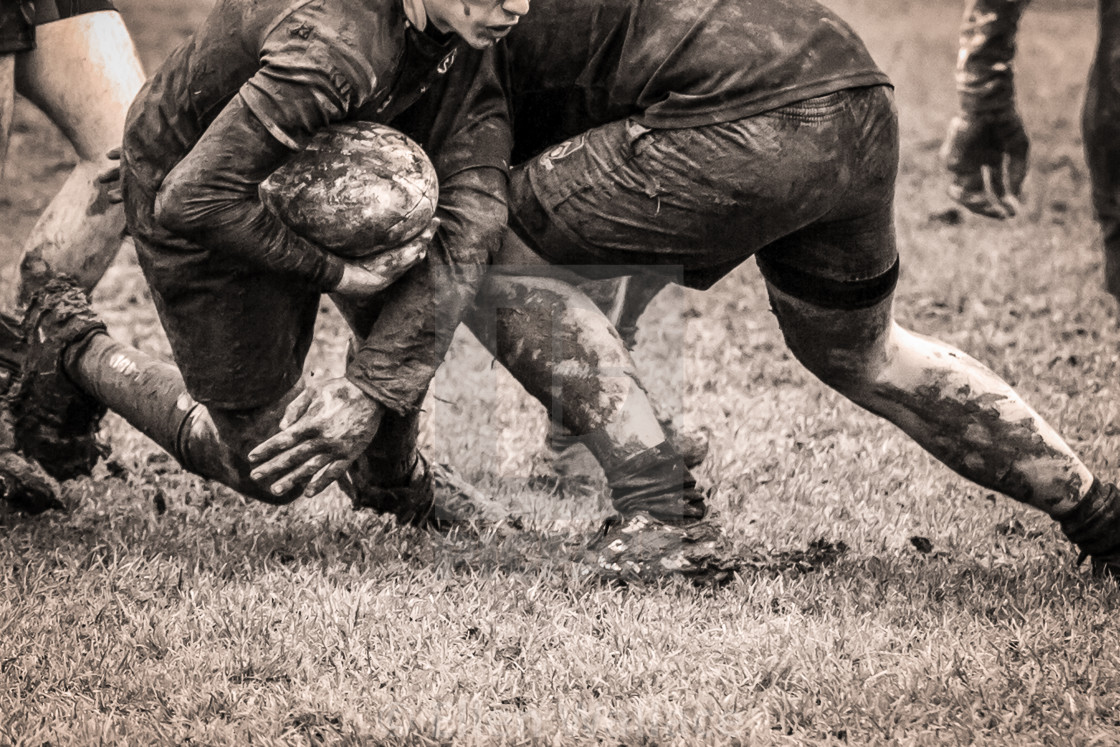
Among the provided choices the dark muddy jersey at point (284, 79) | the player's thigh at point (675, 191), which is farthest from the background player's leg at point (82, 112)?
the player's thigh at point (675, 191)

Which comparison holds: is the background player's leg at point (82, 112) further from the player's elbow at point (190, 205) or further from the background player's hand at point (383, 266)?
the background player's hand at point (383, 266)

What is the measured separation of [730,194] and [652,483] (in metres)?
0.78

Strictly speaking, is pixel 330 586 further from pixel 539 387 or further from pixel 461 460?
pixel 461 460

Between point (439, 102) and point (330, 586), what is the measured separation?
52.1 inches

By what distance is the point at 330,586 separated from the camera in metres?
3.77

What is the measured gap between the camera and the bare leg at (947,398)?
3.72 m

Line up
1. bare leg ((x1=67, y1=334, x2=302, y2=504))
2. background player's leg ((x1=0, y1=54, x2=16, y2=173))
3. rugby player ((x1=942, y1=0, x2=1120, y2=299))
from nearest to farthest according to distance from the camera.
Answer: bare leg ((x1=67, y1=334, x2=302, y2=504)) < background player's leg ((x1=0, y1=54, x2=16, y2=173)) < rugby player ((x1=942, y1=0, x2=1120, y2=299))

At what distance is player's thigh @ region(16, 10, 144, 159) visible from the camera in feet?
15.3

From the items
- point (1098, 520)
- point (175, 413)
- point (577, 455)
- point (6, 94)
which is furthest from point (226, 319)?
point (1098, 520)

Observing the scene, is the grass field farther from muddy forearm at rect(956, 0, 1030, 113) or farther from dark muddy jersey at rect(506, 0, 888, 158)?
muddy forearm at rect(956, 0, 1030, 113)

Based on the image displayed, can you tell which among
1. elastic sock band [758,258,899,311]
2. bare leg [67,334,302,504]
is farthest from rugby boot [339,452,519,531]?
elastic sock band [758,258,899,311]

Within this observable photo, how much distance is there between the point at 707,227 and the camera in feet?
11.3

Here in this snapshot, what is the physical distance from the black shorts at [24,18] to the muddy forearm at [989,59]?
4.06m

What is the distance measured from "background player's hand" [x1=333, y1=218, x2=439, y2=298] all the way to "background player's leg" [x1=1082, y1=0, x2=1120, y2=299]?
3.78 m
